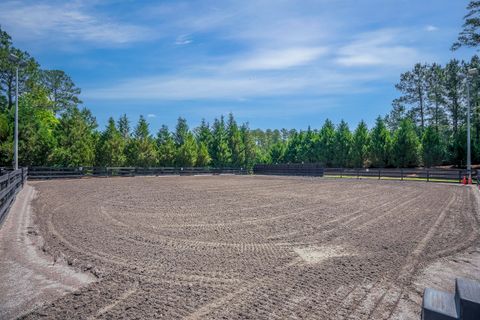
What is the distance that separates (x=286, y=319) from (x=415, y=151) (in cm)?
4276

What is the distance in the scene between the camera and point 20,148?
30141 mm

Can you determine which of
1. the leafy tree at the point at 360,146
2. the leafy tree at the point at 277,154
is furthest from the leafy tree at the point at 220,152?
the leafy tree at the point at 360,146

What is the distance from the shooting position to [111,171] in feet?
120

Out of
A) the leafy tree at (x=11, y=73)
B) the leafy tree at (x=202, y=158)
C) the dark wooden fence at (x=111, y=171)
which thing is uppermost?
the leafy tree at (x=11, y=73)

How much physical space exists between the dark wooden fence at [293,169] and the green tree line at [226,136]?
686 cm

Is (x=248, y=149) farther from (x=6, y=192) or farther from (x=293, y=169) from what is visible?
(x=6, y=192)

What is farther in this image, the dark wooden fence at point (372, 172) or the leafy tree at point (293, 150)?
the leafy tree at point (293, 150)

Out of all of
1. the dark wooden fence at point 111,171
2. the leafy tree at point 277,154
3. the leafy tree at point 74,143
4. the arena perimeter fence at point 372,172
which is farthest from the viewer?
the leafy tree at point 277,154

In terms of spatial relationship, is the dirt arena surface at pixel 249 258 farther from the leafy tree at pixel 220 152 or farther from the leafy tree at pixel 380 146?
the leafy tree at pixel 220 152

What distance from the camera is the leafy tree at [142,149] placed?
4291 centimetres

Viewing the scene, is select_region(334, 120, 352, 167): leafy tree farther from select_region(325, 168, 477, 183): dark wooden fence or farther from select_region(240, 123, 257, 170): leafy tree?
select_region(240, 123, 257, 170): leafy tree

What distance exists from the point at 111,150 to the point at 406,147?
36.8 metres

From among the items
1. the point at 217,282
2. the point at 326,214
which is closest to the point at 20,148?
the point at 326,214

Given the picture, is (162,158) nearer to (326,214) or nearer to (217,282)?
(326,214)
